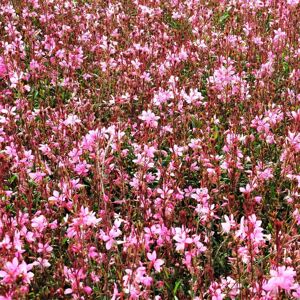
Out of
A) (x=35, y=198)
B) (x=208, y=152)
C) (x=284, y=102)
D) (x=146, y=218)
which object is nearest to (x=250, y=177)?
(x=208, y=152)

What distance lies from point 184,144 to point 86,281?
160 centimetres

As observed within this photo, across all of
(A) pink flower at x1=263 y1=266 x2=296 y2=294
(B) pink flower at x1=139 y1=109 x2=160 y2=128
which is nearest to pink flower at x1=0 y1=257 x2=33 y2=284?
(A) pink flower at x1=263 y1=266 x2=296 y2=294

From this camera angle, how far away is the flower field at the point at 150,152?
103 inches

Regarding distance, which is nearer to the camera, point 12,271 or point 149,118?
point 12,271

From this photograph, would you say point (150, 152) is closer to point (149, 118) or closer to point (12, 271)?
point (149, 118)

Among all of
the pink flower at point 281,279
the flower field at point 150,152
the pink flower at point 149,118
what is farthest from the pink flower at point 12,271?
the pink flower at point 149,118

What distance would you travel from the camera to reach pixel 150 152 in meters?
3.52

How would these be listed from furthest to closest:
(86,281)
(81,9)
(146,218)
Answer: (81,9) → (146,218) → (86,281)

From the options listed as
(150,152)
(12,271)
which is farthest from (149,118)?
(12,271)

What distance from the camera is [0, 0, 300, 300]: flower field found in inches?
103

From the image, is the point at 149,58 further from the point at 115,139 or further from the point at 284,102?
the point at 115,139

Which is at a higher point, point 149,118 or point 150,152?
point 149,118

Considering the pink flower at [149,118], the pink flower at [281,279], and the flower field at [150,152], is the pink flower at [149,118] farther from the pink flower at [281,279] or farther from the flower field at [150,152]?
the pink flower at [281,279]

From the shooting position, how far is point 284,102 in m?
4.45
